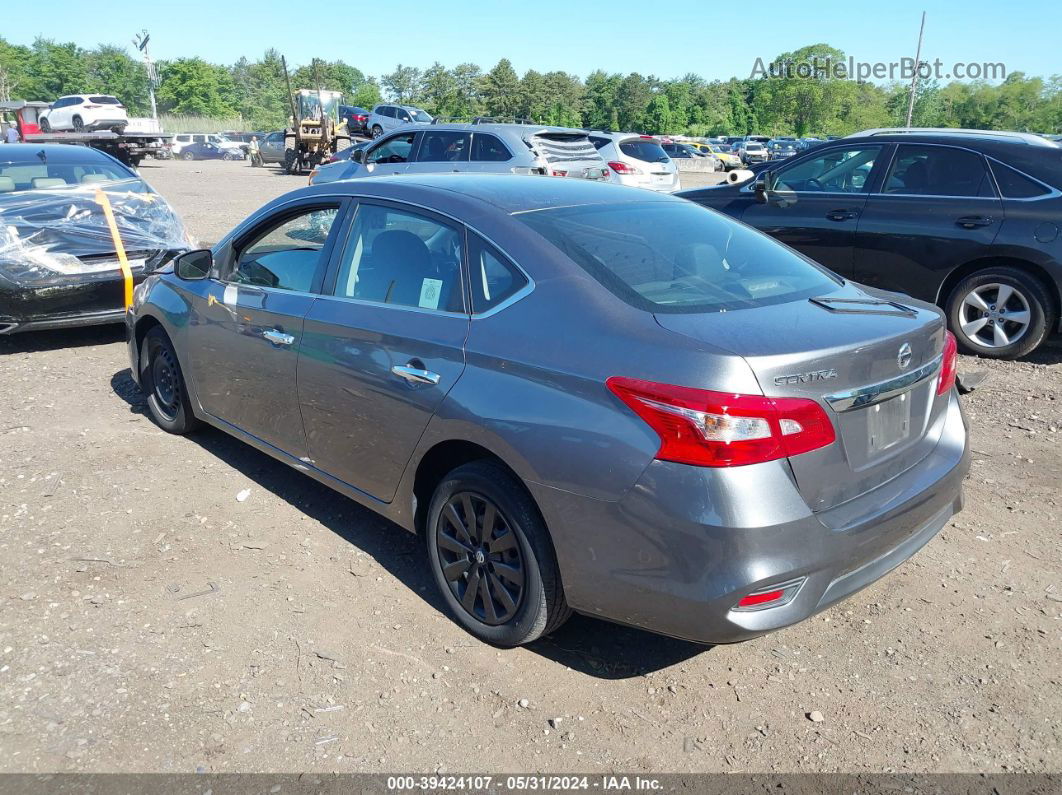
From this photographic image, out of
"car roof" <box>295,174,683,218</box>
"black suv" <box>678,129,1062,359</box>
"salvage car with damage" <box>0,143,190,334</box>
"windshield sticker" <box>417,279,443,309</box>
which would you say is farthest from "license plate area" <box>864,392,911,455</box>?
"salvage car with damage" <box>0,143,190,334</box>

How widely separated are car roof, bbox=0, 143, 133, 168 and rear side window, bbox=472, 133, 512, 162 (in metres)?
5.10

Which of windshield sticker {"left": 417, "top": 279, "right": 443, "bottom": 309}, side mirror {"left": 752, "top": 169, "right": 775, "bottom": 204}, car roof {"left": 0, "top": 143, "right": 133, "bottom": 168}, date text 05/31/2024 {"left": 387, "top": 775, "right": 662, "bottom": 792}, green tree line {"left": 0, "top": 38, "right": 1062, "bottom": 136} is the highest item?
green tree line {"left": 0, "top": 38, "right": 1062, "bottom": 136}

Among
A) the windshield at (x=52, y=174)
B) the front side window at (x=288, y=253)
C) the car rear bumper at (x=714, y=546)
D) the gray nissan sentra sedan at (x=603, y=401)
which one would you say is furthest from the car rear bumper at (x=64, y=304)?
the car rear bumper at (x=714, y=546)

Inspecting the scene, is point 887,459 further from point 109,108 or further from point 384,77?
point 384,77

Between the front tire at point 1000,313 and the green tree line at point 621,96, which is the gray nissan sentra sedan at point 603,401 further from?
the green tree line at point 621,96

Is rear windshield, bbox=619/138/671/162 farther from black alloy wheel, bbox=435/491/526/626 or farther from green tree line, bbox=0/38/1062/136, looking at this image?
green tree line, bbox=0/38/1062/136

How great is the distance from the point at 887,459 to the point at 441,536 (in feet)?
5.34

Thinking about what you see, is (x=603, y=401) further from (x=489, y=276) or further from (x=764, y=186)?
(x=764, y=186)

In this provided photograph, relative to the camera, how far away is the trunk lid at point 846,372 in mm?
2490

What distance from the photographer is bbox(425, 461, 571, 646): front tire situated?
9.36 feet

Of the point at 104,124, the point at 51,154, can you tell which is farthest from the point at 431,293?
the point at 104,124

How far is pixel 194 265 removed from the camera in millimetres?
4664

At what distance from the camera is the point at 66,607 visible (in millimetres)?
3398

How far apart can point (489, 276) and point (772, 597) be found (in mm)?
1473
